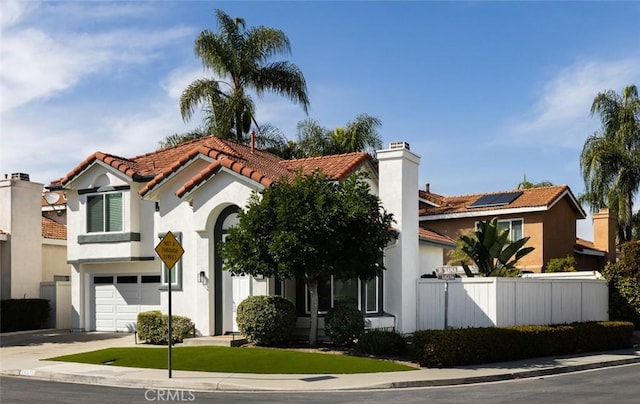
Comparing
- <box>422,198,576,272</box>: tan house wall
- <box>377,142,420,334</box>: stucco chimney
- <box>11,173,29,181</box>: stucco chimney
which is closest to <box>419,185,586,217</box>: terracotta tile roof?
<box>422,198,576,272</box>: tan house wall

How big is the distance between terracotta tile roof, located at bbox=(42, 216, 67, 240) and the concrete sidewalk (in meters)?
11.2

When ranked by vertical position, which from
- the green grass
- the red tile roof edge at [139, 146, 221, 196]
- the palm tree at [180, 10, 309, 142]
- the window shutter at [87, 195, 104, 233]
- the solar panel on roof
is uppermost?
the palm tree at [180, 10, 309, 142]

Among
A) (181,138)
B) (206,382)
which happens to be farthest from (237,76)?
(206,382)

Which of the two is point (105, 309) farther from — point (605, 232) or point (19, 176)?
point (605, 232)

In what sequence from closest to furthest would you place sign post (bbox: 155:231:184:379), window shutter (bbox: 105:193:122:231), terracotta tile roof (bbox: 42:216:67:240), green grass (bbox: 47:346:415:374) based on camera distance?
1. sign post (bbox: 155:231:184:379)
2. green grass (bbox: 47:346:415:374)
3. window shutter (bbox: 105:193:122:231)
4. terracotta tile roof (bbox: 42:216:67:240)

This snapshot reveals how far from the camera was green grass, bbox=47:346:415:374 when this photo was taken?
57.5 feet

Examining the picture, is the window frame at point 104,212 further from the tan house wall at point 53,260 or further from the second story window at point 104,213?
the tan house wall at point 53,260

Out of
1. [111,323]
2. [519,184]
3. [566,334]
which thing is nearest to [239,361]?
[566,334]

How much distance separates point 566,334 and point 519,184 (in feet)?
111

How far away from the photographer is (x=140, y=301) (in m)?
28.3

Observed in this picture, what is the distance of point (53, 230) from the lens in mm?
33500

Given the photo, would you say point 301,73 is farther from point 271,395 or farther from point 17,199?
point 271,395

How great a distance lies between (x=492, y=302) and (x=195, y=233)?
977 cm

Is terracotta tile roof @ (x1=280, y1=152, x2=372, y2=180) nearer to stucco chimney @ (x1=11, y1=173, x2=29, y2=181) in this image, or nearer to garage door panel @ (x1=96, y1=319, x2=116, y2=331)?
garage door panel @ (x1=96, y1=319, x2=116, y2=331)
